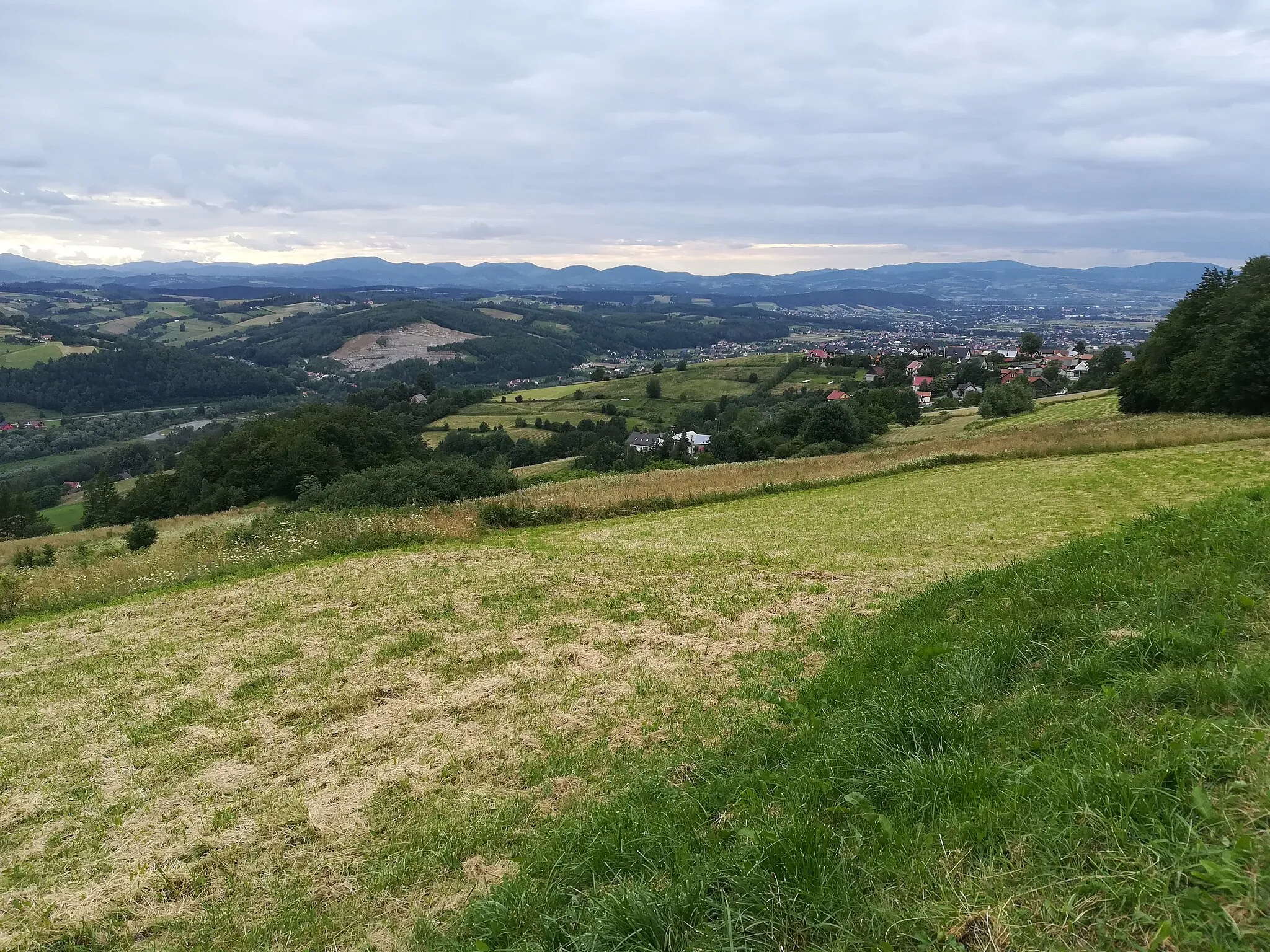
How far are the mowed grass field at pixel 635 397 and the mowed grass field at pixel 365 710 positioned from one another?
82.5 metres

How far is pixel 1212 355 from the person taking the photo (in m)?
35.8

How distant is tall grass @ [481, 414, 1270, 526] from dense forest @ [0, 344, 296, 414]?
172905 millimetres

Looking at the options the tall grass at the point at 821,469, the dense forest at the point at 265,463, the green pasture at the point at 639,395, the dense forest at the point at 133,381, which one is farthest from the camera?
the dense forest at the point at 133,381

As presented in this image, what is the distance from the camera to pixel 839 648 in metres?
7.52

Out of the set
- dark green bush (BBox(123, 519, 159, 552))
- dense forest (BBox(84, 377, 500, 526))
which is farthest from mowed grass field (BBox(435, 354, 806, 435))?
dark green bush (BBox(123, 519, 159, 552))

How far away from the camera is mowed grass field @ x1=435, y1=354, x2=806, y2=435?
10038 centimetres

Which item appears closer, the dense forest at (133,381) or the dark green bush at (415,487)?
the dark green bush at (415,487)

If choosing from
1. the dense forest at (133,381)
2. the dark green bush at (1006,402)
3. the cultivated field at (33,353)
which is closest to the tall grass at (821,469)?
the dark green bush at (1006,402)

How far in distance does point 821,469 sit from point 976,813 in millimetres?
24759

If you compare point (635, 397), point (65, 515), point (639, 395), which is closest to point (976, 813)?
point (65, 515)

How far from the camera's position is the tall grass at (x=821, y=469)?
831 inches

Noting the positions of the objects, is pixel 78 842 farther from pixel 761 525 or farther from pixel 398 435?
pixel 398 435

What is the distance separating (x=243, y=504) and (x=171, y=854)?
161ft

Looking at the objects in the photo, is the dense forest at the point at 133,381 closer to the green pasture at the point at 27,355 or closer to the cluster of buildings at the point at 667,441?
the green pasture at the point at 27,355
